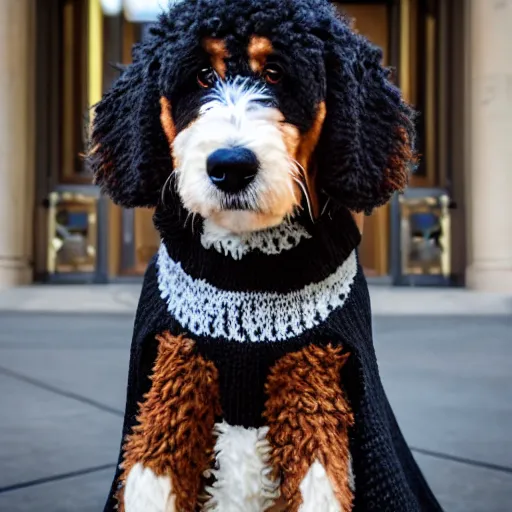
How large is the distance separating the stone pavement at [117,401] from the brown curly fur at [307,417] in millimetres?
665

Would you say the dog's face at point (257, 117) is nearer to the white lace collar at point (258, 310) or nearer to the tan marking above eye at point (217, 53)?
the tan marking above eye at point (217, 53)

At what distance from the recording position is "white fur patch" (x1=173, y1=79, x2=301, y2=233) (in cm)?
113

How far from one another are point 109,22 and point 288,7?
718 centimetres

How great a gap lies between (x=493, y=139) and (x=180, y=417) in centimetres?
639

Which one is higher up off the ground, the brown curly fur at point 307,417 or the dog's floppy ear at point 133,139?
the dog's floppy ear at point 133,139

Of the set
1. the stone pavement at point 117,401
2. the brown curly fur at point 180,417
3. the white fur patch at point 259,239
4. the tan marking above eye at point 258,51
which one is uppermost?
the tan marking above eye at point 258,51

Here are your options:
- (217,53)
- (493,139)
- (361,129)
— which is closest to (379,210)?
(493,139)

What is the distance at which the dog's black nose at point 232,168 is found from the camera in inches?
43.8

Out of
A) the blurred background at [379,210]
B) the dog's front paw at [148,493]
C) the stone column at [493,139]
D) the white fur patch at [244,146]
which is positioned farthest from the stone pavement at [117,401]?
the stone column at [493,139]

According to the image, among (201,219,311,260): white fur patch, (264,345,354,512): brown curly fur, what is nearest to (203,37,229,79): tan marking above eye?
(201,219,311,260): white fur patch

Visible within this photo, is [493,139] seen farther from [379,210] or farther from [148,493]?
[148,493]

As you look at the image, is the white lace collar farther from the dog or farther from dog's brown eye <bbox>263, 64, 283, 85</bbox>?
dog's brown eye <bbox>263, 64, 283, 85</bbox>

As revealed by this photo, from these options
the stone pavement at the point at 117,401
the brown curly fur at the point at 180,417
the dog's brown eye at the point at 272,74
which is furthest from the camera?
the stone pavement at the point at 117,401

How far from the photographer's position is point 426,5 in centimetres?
798
